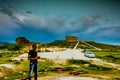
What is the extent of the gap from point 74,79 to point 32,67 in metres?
6.71

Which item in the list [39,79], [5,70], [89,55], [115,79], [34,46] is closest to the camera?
[34,46]

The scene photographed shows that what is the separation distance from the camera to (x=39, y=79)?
79.7 feet

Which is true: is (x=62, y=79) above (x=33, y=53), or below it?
below

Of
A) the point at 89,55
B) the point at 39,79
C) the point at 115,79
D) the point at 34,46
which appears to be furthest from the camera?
the point at 89,55

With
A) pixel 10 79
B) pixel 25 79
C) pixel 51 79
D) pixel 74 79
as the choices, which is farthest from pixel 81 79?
pixel 10 79

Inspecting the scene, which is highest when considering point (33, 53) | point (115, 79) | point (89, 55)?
point (89, 55)

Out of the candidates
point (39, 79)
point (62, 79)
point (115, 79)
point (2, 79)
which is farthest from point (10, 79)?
point (115, 79)

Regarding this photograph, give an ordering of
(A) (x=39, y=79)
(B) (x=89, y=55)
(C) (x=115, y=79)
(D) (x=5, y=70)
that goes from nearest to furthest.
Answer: (A) (x=39, y=79), (C) (x=115, y=79), (D) (x=5, y=70), (B) (x=89, y=55)

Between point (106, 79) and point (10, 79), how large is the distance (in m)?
8.72

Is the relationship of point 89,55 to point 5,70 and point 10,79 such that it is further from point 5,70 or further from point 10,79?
point 10,79

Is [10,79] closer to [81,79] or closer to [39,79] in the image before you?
[39,79]

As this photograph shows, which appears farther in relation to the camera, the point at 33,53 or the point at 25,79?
the point at 25,79

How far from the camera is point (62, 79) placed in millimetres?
24406

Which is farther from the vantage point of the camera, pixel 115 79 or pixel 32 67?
pixel 115 79
